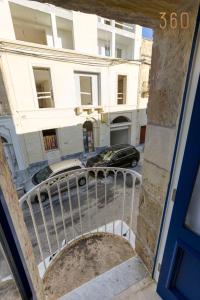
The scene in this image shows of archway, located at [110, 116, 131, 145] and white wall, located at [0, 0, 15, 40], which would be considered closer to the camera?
white wall, located at [0, 0, 15, 40]

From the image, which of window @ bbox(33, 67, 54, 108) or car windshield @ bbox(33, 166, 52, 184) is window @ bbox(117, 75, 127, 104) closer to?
window @ bbox(33, 67, 54, 108)

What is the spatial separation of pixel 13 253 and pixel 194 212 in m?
1.19

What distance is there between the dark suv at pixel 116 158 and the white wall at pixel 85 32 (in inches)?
173

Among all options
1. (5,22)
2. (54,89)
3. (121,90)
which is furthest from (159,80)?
(121,90)

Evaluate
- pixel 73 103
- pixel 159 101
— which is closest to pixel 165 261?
pixel 159 101

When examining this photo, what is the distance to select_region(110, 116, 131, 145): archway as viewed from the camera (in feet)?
29.6

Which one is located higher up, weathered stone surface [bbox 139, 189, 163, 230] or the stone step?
weathered stone surface [bbox 139, 189, 163, 230]

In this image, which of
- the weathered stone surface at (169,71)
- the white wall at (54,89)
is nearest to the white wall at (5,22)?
the white wall at (54,89)

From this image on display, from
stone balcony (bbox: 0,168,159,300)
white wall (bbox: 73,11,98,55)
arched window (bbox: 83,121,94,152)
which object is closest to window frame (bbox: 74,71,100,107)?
white wall (bbox: 73,11,98,55)

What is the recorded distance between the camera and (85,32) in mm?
6422

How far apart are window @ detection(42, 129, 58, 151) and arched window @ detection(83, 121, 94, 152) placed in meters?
1.57

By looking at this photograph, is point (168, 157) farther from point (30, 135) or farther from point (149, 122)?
point (30, 135)

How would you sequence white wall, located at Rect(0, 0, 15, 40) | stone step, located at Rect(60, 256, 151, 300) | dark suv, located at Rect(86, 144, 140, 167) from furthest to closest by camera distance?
dark suv, located at Rect(86, 144, 140, 167) < white wall, located at Rect(0, 0, 15, 40) < stone step, located at Rect(60, 256, 151, 300)

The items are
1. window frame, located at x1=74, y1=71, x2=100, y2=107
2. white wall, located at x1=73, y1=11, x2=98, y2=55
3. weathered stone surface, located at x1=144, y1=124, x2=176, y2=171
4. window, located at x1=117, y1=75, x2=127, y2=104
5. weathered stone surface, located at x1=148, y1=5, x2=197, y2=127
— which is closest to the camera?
weathered stone surface, located at x1=148, y1=5, x2=197, y2=127
